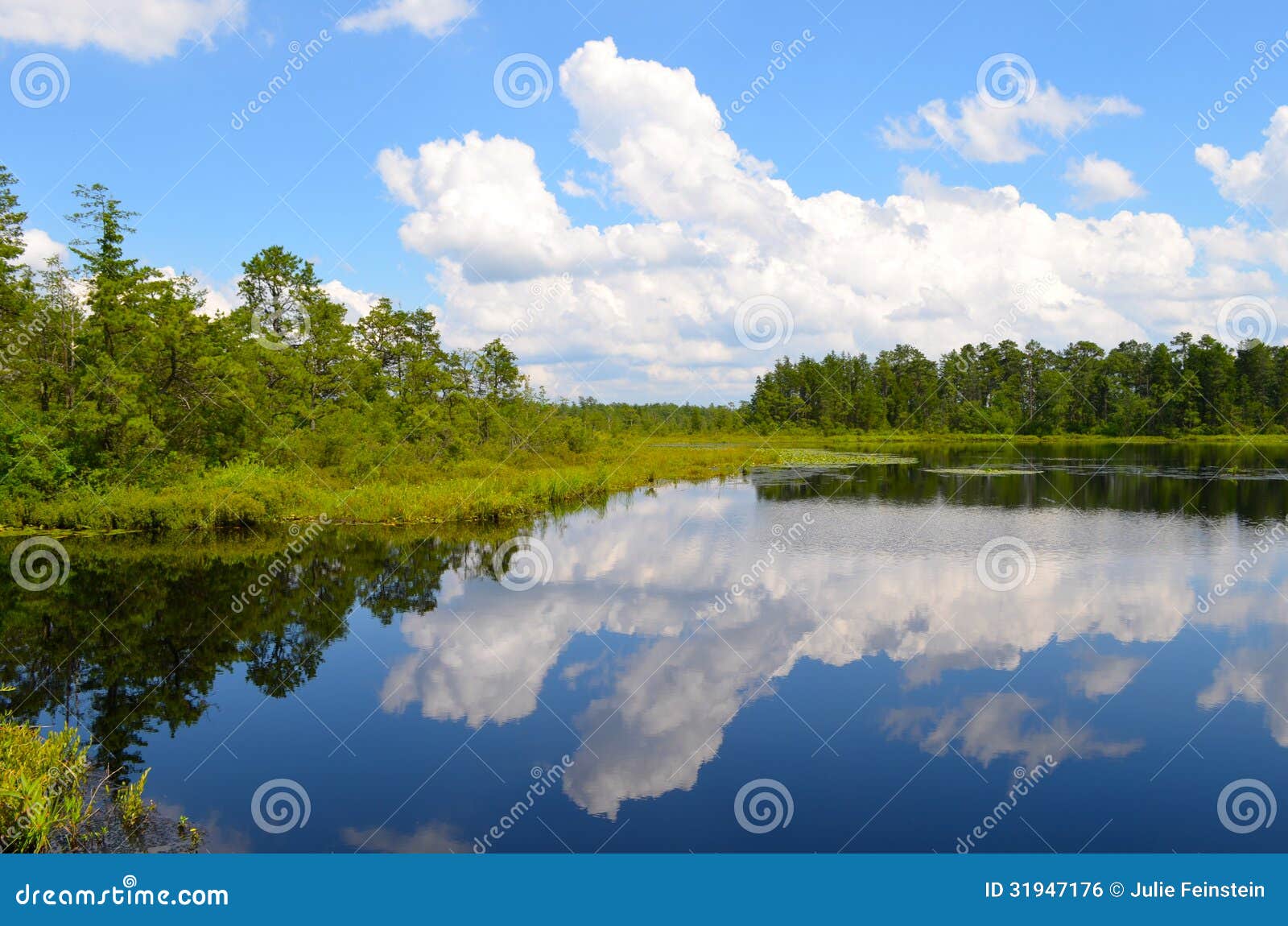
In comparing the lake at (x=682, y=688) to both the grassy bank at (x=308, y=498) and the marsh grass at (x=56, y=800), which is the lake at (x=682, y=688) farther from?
the grassy bank at (x=308, y=498)

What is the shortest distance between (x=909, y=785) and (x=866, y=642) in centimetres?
580

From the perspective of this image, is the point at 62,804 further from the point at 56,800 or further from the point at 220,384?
the point at 220,384

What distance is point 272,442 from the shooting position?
3531 cm

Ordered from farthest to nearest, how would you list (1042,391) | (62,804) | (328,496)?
(1042,391), (328,496), (62,804)

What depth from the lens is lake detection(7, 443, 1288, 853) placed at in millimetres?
9391

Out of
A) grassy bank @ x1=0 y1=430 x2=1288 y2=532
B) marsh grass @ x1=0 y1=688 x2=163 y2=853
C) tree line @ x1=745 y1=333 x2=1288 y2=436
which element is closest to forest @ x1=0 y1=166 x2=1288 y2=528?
grassy bank @ x1=0 y1=430 x2=1288 y2=532

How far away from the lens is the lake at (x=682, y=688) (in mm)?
9391

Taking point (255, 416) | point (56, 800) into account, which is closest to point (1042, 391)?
point (255, 416)

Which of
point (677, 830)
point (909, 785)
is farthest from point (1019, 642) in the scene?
point (677, 830)

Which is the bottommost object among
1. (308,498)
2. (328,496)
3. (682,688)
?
(682,688)

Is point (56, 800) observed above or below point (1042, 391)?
below

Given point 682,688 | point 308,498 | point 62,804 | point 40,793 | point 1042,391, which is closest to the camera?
point 40,793

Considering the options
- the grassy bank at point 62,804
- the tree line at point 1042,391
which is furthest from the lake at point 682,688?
the tree line at point 1042,391

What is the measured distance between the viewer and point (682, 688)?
535 inches
